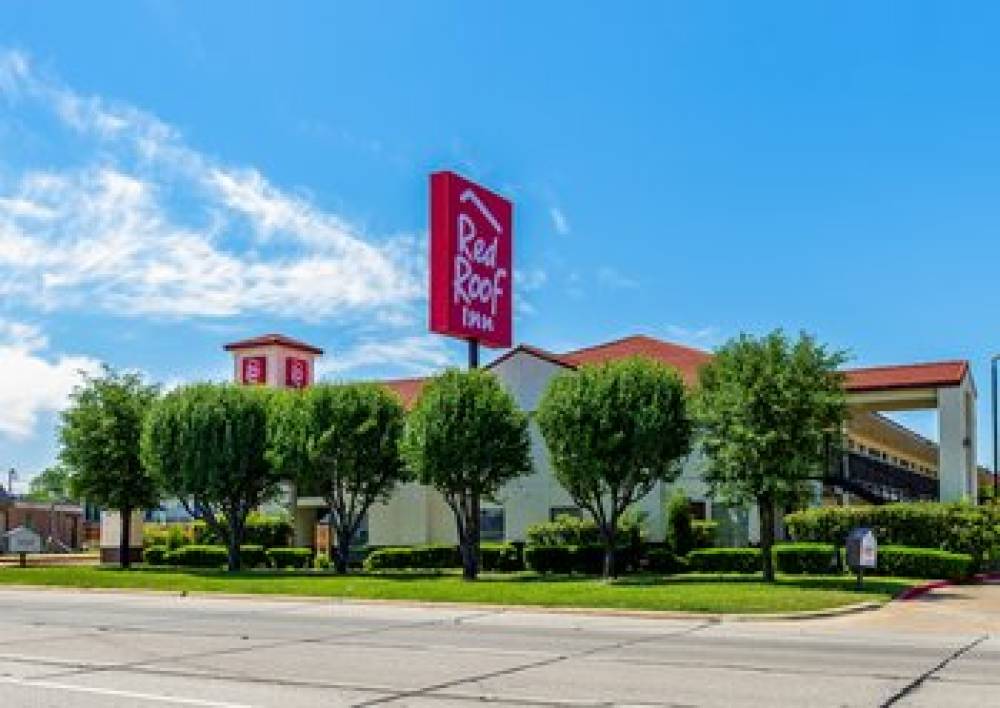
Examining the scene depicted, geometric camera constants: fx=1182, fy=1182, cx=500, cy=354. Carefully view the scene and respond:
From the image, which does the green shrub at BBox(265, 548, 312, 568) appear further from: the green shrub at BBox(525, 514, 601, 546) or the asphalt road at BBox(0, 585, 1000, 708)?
the asphalt road at BBox(0, 585, 1000, 708)

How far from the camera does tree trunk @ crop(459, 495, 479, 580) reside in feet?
112

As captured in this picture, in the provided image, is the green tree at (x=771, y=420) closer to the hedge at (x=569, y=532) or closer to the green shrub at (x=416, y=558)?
the hedge at (x=569, y=532)

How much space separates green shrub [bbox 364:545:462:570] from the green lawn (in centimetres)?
503

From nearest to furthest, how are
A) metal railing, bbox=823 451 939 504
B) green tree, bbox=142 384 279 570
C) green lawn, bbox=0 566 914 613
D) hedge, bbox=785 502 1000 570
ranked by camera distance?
1. green lawn, bbox=0 566 914 613
2. hedge, bbox=785 502 1000 570
3. green tree, bbox=142 384 279 570
4. metal railing, bbox=823 451 939 504

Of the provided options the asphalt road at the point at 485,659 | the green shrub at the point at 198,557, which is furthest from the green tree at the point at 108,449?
the asphalt road at the point at 485,659

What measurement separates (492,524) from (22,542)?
17.7 meters

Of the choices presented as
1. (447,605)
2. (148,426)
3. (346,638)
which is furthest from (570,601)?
(148,426)

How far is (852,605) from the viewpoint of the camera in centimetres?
2359

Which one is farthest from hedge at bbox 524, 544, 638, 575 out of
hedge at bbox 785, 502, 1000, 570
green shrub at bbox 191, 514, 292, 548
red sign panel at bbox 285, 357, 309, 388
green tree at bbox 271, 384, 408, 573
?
red sign panel at bbox 285, 357, 309, 388

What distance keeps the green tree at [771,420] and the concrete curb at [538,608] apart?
530cm

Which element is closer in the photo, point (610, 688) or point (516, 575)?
point (610, 688)

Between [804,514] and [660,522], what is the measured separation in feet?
24.3

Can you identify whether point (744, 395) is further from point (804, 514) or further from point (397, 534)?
point (397, 534)

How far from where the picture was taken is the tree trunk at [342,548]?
122 ft
